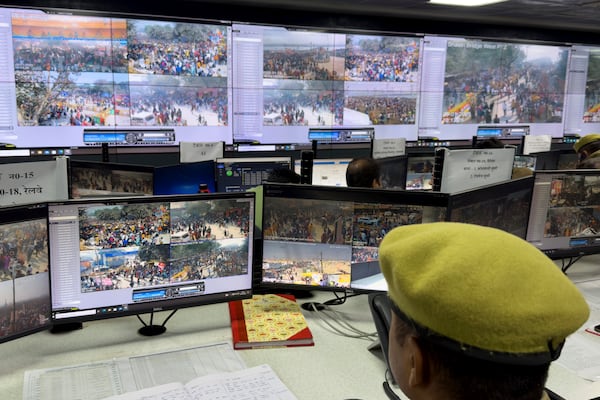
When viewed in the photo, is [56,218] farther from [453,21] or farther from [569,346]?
[453,21]

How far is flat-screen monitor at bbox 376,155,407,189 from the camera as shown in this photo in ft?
11.4

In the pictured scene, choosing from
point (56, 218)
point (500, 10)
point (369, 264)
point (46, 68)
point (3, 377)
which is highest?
point (500, 10)

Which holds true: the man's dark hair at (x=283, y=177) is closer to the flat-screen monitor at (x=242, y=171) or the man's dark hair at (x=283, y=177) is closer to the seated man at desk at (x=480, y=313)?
the flat-screen monitor at (x=242, y=171)

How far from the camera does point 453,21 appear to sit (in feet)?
23.4

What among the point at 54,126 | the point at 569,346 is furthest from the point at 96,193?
the point at 54,126

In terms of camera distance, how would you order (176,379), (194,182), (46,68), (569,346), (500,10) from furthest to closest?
(500,10) < (46,68) < (194,182) < (569,346) < (176,379)

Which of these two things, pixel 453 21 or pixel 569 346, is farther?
pixel 453 21

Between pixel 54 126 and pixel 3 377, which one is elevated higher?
pixel 54 126

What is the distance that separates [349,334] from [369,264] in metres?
0.25

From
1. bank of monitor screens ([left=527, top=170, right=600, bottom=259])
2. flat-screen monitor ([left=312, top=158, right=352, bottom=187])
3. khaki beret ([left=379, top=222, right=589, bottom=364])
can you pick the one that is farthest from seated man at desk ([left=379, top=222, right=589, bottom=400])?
flat-screen monitor ([left=312, top=158, right=352, bottom=187])

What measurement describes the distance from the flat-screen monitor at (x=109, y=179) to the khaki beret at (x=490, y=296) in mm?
2526

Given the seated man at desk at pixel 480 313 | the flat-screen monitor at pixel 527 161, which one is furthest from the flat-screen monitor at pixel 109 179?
the flat-screen monitor at pixel 527 161

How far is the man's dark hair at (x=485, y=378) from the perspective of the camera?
2.10 ft

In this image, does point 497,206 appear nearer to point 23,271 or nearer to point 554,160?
point 23,271
